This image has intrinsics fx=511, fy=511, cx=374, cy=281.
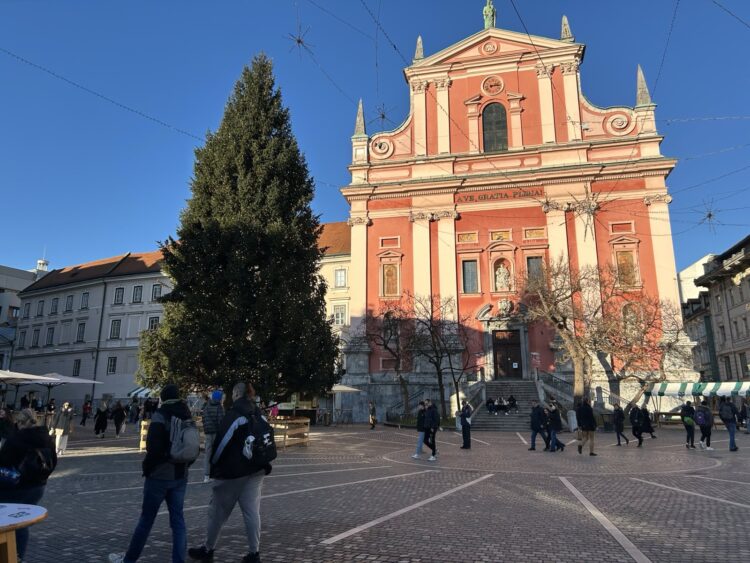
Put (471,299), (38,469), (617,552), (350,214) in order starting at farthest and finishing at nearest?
1. (350,214)
2. (471,299)
3. (617,552)
4. (38,469)

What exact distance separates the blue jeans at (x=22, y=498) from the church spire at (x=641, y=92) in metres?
38.4

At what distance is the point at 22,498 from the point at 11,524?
164cm

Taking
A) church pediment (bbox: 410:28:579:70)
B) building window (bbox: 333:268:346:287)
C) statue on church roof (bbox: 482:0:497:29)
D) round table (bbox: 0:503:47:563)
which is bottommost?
round table (bbox: 0:503:47:563)

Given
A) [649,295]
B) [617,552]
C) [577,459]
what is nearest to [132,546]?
[617,552]

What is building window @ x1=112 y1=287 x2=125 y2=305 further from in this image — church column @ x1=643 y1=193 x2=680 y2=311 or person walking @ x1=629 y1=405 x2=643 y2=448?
church column @ x1=643 y1=193 x2=680 y2=311

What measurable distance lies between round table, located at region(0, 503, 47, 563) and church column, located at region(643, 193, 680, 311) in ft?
109

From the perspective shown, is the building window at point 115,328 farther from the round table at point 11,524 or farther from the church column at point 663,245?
the round table at point 11,524

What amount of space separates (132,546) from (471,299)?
30179 mm

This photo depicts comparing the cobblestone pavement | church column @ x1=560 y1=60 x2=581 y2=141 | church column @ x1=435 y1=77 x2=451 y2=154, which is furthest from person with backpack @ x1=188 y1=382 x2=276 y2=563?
church column @ x1=560 y1=60 x2=581 y2=141

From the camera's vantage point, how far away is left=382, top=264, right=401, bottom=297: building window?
3453 centimetres

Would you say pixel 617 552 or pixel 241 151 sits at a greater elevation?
pixel 241 151

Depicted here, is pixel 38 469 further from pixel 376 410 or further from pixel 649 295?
pixel 649 295

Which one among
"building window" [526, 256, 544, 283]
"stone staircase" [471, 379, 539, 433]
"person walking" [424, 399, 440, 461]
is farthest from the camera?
"building window" [526, 256, 544, 283]

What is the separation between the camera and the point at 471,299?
33.6 meters
